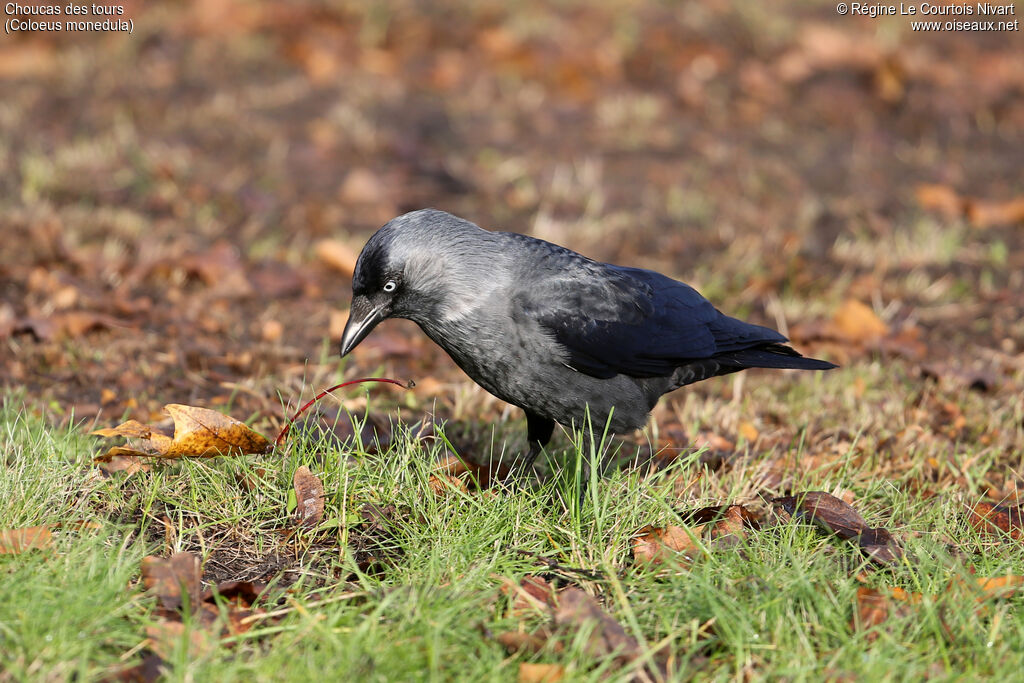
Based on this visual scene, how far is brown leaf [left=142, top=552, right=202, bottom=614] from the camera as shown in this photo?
256 cm

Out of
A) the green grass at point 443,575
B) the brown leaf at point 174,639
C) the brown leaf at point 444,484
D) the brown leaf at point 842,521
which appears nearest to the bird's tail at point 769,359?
the green grass at point 443,575

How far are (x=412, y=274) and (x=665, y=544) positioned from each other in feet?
3.93

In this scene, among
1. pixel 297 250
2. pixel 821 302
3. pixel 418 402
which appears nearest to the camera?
pixel 418 402

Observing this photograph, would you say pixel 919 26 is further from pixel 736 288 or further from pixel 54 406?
pixel 54 406

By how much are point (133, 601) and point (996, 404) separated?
361cm

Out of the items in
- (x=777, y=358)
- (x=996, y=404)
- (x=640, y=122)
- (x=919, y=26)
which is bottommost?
(x=996, y=404)

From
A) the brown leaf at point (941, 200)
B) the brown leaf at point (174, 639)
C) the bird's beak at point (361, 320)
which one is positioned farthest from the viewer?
the brown leaf at point (941, 200)

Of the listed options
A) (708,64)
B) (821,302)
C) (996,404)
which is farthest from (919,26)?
(996,404)

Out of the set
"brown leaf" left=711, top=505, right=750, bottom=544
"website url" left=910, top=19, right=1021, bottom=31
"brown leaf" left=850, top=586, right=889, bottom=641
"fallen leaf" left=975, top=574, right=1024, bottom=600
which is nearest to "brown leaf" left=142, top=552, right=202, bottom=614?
"brown leaf" left=711, top=505, right=750, bottom=544

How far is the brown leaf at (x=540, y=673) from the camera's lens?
2.38 m

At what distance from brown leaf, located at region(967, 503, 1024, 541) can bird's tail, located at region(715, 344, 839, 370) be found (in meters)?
0.69

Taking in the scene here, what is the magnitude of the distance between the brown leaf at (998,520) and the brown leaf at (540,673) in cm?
158

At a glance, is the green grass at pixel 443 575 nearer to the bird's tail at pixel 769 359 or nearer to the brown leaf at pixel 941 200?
the bird's tail at pixel 769 359

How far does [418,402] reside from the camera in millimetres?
4359
